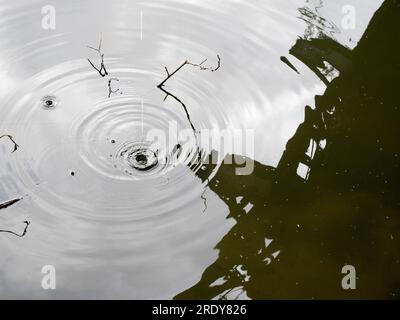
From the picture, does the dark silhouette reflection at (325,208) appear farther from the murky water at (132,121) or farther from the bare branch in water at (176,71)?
the bare branch in water at (176,71)

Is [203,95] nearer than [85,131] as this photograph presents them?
No

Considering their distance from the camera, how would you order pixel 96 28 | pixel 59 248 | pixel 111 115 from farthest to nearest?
pixel 96 28 → pixel 111 115 → pixel 59 248

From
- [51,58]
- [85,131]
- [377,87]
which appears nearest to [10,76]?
[51,58]

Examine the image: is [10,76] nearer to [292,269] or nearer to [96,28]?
[96,28]

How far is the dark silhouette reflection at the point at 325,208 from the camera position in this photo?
8.77 feet

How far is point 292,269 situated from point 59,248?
1179 millimetres

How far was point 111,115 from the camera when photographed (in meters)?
3.27

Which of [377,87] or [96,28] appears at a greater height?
[96,28]

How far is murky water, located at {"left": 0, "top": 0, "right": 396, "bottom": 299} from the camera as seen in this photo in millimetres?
2652

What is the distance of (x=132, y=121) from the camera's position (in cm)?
324

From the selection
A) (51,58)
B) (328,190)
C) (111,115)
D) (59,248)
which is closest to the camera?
(59,248)

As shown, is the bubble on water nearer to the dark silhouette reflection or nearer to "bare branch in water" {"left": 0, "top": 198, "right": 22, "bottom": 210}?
"bare branch in water" {"left": 0, "top": 198, "right": 22, "bottom": 210}

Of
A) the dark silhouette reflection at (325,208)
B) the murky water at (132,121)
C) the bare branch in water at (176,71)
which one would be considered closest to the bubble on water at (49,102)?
the murky water at (132,121)
